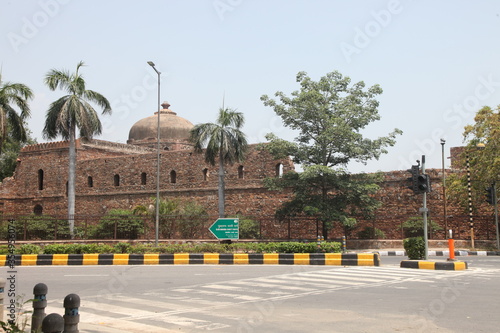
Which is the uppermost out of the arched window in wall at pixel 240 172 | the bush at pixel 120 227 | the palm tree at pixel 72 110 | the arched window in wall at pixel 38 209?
the palm tree at pixel 72 110

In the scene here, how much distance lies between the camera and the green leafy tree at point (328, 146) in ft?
83.5

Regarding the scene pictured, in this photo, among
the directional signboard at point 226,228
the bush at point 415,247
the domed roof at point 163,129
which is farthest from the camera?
the domed roof at point 163,129

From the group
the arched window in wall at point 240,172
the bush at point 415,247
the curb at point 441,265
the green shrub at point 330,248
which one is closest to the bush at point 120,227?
the arched window in wall at point 240,172

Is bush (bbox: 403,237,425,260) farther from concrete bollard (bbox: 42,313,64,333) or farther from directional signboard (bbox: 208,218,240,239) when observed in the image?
concrete bollard (bbox: 42,313,64,333)

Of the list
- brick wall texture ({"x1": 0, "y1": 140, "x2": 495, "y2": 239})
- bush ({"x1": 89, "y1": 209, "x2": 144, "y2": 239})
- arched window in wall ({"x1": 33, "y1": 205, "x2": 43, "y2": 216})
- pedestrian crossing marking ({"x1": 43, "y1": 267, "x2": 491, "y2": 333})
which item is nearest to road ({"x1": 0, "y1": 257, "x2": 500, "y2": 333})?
pedestrian crossing marking ({"x1": 43, "y1": 267, "x2": 491, "y2": 333})

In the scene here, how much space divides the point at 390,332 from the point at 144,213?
26.5 m

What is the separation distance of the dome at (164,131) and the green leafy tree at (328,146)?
21.4 metres

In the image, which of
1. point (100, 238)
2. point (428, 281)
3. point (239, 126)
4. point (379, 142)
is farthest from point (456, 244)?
point (100, 238)

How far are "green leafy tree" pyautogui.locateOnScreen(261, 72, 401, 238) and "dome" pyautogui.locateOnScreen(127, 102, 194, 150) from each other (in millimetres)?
21356

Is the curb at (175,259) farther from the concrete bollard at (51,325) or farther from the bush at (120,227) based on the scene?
→ the concrete bollard at (51,325)

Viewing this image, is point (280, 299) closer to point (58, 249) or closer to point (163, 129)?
point (58, 249)

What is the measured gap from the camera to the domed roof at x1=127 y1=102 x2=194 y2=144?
4784cm

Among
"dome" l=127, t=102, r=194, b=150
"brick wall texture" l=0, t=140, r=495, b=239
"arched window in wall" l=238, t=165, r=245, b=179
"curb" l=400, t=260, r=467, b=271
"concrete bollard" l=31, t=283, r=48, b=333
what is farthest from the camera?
"dome" l=127, t=102, r=194, b=150

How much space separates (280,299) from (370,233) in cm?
1893
